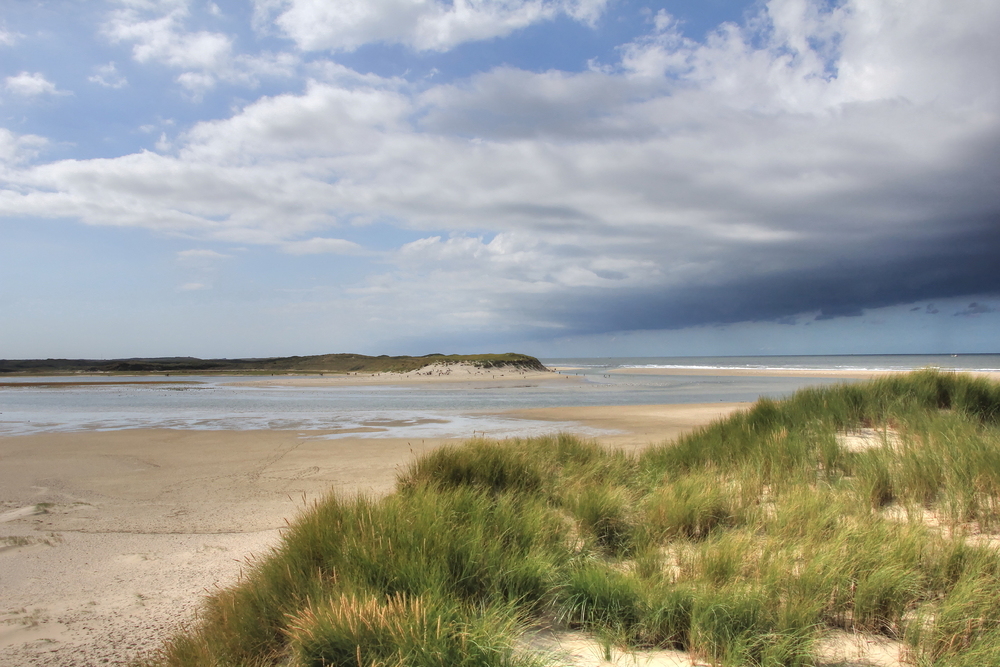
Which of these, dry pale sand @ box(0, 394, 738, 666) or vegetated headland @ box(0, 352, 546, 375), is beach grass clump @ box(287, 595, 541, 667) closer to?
dry pale sand @ box(0, 394, 738, 666)

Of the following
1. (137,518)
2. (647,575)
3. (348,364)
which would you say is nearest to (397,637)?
(647,575)

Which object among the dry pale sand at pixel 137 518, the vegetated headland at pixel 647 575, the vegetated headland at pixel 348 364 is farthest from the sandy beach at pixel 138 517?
the vegetated headland at pixel 348 364

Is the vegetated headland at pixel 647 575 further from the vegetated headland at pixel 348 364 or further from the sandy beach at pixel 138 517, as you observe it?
the vegetated headland at pixel 348 364

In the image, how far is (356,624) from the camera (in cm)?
309

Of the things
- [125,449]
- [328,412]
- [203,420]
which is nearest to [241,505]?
[125,449]

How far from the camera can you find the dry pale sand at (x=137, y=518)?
470cm

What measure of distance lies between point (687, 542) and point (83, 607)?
5.44 meters

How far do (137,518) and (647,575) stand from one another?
718 centimetres

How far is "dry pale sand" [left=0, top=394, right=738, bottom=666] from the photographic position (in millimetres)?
4699

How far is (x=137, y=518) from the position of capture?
785 centimetres

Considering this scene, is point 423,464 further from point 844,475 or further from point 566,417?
point 566,417

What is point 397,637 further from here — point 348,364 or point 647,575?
point 348,364

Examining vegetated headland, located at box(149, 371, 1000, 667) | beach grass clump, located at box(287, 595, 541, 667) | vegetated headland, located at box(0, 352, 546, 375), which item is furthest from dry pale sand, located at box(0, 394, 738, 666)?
vegetated headland, located at box(0, 352, 546, 375)

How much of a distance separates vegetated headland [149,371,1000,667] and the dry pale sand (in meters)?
1.05
